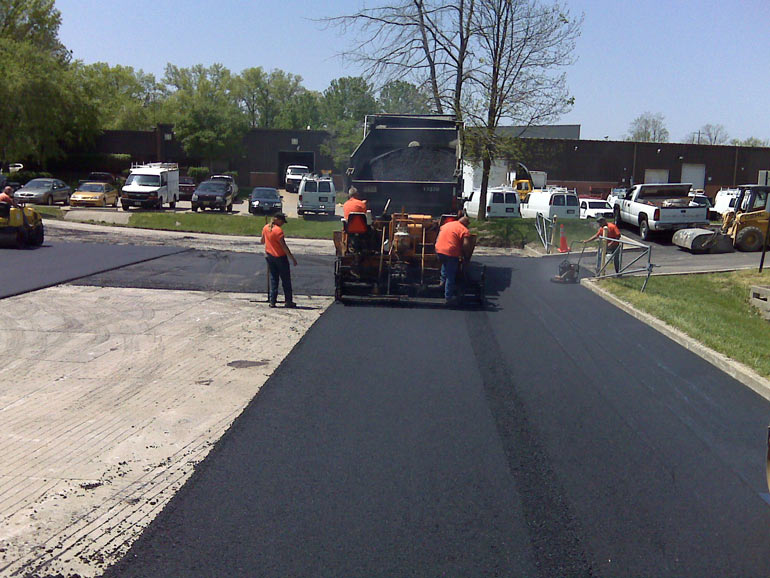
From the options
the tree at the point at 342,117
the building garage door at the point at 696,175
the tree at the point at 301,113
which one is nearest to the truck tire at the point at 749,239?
the tree at the point at 342,117

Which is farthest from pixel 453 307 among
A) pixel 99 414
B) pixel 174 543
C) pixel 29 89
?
pixel 29 89

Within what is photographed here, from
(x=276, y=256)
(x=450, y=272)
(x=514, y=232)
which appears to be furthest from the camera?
(x=514, y=232)

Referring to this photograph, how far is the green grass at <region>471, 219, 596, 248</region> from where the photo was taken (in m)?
28.9

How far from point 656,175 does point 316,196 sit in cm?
4168

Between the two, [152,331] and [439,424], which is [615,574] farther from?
[152,331]

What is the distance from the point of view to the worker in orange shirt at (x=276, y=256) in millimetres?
14188

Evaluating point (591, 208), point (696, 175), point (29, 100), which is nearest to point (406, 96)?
point (591, 208)

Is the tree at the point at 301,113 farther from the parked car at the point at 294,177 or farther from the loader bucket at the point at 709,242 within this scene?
the loader bucket at the point at 709,242

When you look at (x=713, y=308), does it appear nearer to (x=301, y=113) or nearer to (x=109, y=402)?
(x=109, y=402)

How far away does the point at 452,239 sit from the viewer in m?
14.4

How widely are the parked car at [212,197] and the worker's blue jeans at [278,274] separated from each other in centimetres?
2559

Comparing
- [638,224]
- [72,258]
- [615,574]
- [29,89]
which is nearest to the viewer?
[615,574]

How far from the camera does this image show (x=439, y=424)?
25.6 ft

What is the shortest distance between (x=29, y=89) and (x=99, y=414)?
45.8 metres
